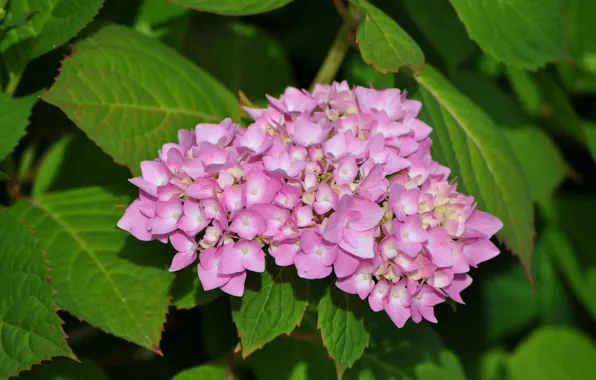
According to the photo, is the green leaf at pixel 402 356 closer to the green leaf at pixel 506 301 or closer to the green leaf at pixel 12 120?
the green leaf at pixel 506 301

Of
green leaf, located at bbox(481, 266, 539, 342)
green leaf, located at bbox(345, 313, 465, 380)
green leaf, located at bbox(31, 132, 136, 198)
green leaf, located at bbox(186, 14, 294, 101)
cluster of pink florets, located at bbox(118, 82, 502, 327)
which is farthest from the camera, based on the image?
green leaf, located at bbox(481, 266, 539, 342)

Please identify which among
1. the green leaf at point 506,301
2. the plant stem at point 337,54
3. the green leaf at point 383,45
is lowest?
the green leaf at point 506,301

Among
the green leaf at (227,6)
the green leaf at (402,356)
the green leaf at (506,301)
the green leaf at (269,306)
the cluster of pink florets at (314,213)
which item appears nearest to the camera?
the cluster of pink florets at (314,213)

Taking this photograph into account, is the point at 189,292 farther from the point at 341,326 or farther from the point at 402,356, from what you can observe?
the point at 402,356

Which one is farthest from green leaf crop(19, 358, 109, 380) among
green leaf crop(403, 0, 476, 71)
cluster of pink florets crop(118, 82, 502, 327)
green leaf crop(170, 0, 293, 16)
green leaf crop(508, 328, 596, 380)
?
green leaf crop(508, 328, 596, 380)

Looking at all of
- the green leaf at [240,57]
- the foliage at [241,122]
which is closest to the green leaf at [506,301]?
the foliage at [241,122]

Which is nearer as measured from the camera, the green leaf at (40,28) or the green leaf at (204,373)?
the green leaf at (40,28)

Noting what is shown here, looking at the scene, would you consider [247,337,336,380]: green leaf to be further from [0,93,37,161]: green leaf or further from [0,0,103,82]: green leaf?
[0,0,103,82]: green leaf
